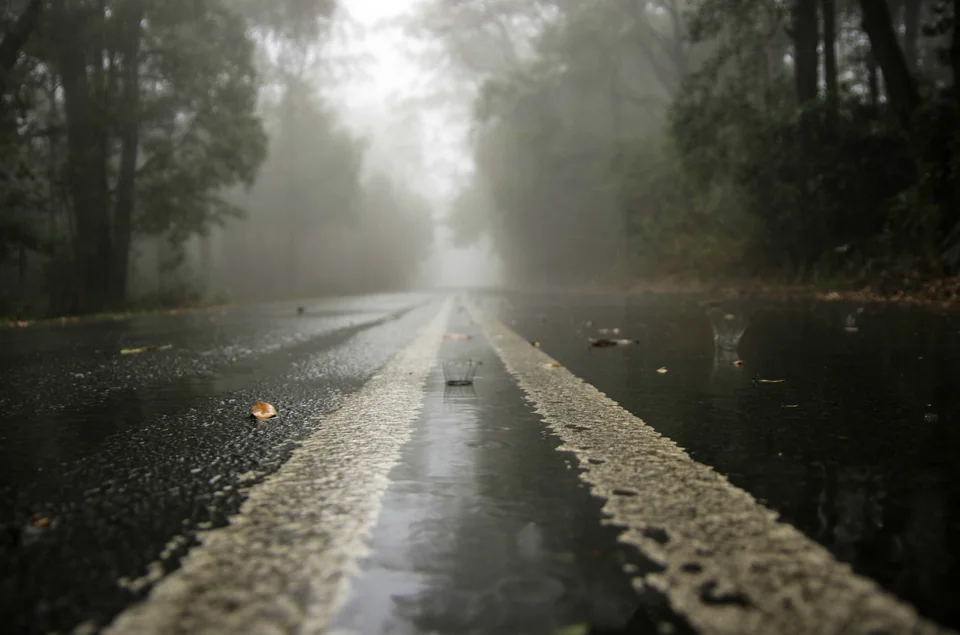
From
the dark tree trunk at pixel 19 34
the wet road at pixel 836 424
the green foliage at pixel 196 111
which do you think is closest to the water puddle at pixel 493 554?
the wet road at pixel 836 424

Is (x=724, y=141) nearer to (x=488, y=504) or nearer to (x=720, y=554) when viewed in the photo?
(x=488, y=504)

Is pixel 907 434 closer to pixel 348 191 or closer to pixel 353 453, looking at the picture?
pixel 353 453

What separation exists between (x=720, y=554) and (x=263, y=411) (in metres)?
2.57

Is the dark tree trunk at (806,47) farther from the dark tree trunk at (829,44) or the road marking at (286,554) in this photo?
the road marking at (286,554)

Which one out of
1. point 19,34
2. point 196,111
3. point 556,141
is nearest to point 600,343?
point 19,34

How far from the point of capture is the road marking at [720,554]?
1395mm

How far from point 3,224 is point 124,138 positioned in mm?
5000

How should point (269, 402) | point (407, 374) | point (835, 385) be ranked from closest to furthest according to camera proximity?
1. point (269, 402)
2. point (835, 385)
3. point (407, 374)

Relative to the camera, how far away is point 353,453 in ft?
9.45

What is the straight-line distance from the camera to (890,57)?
48.2 feet

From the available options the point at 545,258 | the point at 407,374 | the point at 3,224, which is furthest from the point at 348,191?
the point at 407,374

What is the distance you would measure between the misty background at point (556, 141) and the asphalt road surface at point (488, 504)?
11.4 metres

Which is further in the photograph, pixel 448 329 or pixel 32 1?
pixel 32 1

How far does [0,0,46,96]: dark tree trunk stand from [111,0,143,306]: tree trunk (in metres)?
2.61
